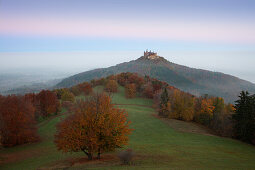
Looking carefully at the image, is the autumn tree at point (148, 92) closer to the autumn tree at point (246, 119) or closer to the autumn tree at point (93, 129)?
the autumn tree at point (246, 119)

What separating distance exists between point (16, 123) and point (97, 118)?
84.3 feet

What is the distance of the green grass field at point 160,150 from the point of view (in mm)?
20578

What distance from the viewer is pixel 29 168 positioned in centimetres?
2164

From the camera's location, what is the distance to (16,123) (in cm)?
3656

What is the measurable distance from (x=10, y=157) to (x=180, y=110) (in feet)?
157

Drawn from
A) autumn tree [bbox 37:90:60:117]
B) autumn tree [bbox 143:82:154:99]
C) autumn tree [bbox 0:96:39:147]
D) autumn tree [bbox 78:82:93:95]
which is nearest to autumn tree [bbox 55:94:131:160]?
autumn tree [bbox 0:96:39:147]

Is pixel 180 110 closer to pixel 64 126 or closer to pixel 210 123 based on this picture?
pixel 210 123

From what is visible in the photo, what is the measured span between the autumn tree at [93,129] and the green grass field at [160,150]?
1971 millimetres

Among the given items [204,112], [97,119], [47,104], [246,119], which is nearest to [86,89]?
[47,104]

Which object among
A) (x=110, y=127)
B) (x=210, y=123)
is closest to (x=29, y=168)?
(x=110, y=127)

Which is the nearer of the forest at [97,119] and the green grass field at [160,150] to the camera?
the forest at [97,119]

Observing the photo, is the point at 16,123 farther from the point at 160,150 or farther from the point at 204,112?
the point at 204,112

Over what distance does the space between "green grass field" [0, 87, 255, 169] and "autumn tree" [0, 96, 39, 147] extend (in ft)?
5.85

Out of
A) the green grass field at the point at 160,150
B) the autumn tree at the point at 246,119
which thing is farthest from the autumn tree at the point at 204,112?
the autumn tree at the point at 246,119
